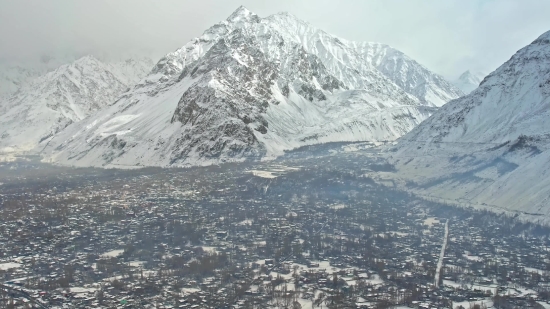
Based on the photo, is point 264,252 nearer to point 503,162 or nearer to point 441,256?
point 441,256

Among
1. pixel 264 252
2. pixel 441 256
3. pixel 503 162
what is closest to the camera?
pixel 441 256

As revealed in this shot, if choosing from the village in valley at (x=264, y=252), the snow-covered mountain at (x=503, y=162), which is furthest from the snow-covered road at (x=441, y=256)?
the snow-covered mountain at (x=503, y=162)

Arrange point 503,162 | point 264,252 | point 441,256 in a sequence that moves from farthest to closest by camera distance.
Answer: point 503,162, point 264,252, point 441,256

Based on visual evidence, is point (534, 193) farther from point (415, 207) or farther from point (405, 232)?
point (405, 232)

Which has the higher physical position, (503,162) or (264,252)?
(503,162)

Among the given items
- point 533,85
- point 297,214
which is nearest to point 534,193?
point 297,214

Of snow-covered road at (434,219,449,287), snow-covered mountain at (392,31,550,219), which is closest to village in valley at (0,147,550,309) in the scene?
snow-covered road at (434,219,449,287)

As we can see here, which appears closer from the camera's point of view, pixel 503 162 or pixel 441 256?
pixel 441 256

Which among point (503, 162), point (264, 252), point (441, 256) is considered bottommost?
point (441, 256)

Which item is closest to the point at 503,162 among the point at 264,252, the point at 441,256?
the point at 441,256
